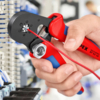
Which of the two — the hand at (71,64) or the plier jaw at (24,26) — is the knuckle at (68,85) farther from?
the plier jaw at (24,26)

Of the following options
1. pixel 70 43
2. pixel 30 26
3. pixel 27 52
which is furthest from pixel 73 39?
pixel 27 52

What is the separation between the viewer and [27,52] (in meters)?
1.32

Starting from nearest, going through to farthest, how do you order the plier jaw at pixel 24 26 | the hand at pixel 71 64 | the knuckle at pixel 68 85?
1. the plier jaw at pixel 24 26
2. the hand at pixel 71 64
3. the knuckle at pixel 68 85

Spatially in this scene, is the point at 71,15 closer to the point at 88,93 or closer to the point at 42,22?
the point at 88,93

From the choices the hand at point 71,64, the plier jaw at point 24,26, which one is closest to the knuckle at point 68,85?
the hand at point 71,64

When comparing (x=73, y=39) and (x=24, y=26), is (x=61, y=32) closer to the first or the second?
(x=73, y=39)

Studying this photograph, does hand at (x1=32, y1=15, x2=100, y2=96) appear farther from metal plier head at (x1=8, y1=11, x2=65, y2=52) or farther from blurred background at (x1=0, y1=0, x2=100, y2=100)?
blurred background at (x1=0, y1=0, x2=100, y2=100)

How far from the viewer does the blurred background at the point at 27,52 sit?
27.2 inches

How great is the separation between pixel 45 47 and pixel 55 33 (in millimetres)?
66

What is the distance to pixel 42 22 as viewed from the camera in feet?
1.58

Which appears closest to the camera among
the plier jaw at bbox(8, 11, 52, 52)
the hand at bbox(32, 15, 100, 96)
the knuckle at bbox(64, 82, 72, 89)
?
the plier jaw at bbox(8, 11, 52, 52)

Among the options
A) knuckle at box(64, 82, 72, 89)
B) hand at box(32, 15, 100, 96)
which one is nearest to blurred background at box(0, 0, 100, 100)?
hand at box(32, 15, 100, 96)

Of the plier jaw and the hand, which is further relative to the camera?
the hand

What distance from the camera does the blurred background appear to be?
2.26 ft
